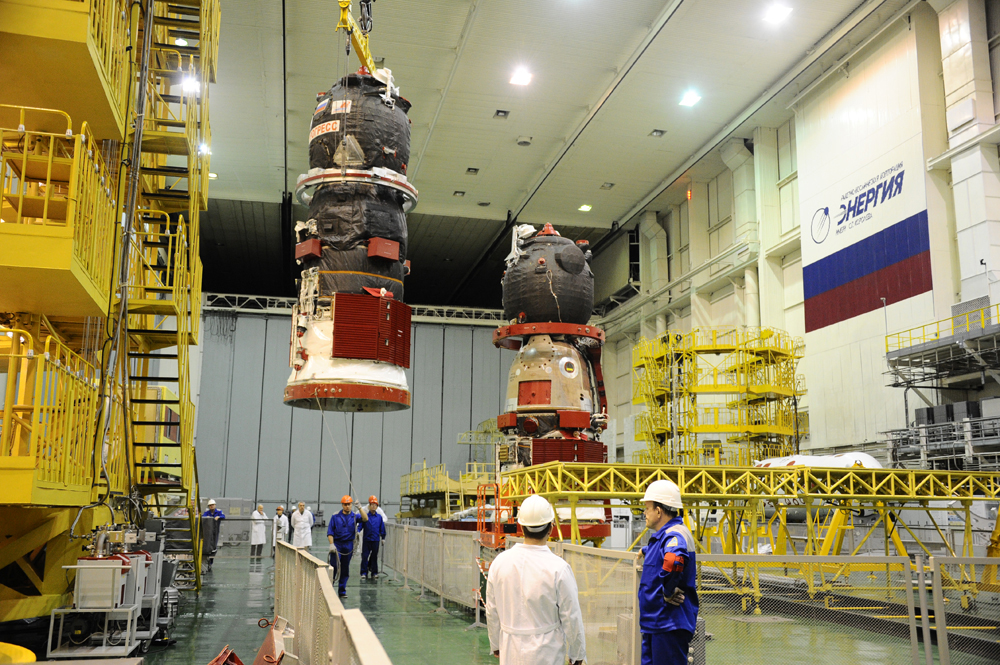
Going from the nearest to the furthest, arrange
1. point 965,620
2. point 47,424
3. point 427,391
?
point 47,424
point 965,620
point 427,391

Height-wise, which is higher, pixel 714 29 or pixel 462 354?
pixel 714 29

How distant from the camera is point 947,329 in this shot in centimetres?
1841

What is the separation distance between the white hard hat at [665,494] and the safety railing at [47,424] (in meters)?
4.87

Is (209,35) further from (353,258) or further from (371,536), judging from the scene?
(371,536)

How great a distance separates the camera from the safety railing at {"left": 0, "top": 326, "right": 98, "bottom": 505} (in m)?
6.36

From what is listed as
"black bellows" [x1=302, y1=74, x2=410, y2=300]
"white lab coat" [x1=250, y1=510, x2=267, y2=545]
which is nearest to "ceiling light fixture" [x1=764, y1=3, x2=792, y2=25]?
"black bellows" [x1=302, y1=74, x2=410, y2=300]

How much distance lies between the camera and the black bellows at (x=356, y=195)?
11852 mm

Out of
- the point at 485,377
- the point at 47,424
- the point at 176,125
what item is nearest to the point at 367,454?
the point at 485,377

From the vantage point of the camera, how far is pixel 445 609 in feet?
42.4

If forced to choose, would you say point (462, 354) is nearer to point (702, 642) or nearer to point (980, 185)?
point (980, 185)

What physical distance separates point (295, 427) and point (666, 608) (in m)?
34.0

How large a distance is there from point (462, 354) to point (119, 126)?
100 feet

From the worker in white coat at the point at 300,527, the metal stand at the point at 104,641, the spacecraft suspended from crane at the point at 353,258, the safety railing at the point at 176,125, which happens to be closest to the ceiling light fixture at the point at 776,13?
the spacecraft suspended from crane at the point at 353,258

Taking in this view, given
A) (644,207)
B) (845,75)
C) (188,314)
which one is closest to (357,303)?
(188,314)
